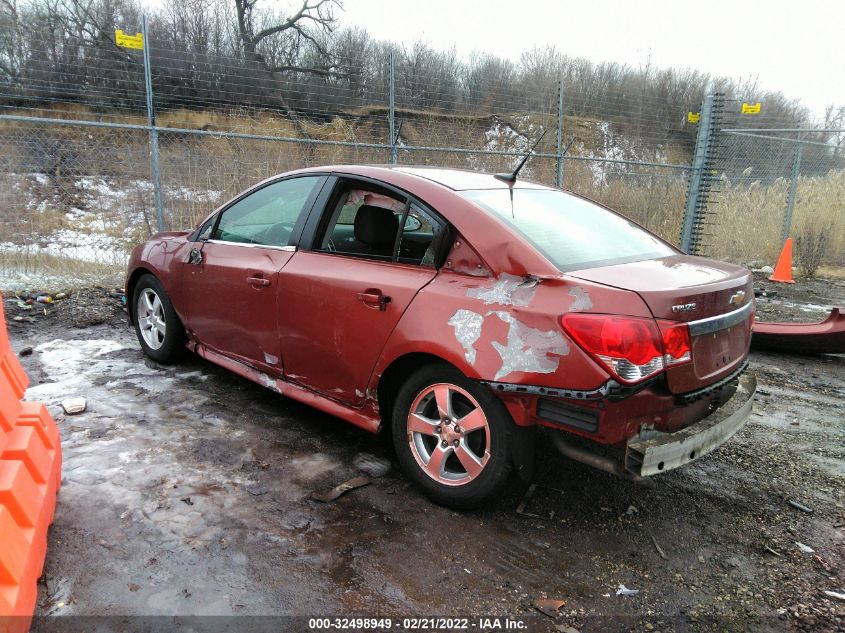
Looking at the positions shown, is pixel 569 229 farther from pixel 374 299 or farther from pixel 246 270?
pixel 246 270

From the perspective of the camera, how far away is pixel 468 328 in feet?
8.16

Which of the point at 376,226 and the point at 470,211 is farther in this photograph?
the point at 376,226

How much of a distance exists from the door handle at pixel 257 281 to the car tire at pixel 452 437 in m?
1.17

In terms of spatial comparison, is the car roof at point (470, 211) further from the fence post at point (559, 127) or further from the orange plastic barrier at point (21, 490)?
the fence post at point (559, 127)

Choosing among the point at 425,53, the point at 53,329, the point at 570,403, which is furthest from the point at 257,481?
the point at 425,53

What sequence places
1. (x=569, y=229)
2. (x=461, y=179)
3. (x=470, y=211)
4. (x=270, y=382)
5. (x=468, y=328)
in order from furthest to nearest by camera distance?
(x=270, y=382) < (x=461, y=179) < (x=569, y=229) < (x=470, y=211) < (x=468, y=328)

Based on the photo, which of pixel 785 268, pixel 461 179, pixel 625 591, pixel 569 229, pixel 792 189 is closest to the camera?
A: pixel 625 591

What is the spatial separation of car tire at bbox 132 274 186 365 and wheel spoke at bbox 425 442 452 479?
8.46 ft

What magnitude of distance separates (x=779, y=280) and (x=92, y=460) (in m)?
10.7

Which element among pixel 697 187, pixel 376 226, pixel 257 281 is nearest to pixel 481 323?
pixel 376 226

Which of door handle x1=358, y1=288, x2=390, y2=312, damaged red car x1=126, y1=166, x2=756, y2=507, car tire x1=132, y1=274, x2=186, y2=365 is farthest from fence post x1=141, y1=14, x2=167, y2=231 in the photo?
door handle x1=358, y1=288, x2=390, y2=312

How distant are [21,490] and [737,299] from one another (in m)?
3.08

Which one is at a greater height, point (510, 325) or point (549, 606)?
point (510, 325)

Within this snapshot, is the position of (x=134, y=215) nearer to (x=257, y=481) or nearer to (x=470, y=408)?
→ (x=257, y=481)
